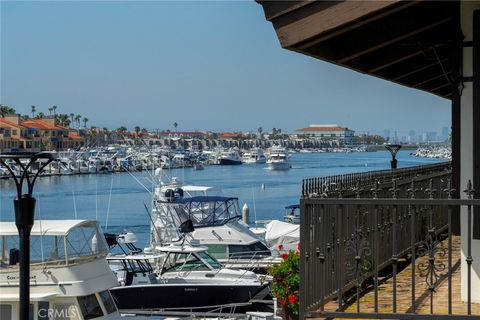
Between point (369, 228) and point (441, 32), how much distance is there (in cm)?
256

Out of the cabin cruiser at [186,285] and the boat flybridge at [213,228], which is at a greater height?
the boat flybridge at [213,228]

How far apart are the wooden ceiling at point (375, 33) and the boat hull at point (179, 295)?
1137 centimetres

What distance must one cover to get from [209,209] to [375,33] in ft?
93.9

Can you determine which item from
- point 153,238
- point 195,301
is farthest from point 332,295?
point 153,238

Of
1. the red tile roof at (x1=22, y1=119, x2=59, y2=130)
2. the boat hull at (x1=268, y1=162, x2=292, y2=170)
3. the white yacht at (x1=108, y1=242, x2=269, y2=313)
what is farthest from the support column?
the red tile roof at (x1=22, y1=119, x2=59, y2=130)

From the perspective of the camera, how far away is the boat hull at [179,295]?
2592 centimetres

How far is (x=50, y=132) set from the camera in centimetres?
18625

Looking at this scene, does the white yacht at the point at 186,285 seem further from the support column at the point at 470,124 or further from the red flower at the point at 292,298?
the support column at the point at 470,124

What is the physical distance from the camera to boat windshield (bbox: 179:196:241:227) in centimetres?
3700

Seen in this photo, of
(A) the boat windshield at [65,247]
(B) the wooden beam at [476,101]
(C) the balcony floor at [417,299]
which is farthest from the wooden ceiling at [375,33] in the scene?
(A) the boat windshield at [65,247]

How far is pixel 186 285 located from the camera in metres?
26.3

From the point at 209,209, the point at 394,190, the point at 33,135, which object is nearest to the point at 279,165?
the point at 33,135

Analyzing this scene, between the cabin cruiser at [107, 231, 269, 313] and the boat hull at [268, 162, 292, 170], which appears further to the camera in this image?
the boat hull at [268, 162, 292, 170]

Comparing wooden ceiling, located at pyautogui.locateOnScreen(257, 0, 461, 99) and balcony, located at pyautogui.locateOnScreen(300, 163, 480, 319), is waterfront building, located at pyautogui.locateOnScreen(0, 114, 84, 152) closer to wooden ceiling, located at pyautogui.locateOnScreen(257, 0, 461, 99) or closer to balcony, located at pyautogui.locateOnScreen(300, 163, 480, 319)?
wooden ceiling, located at pyautogui.locateOnScreen(257, 0, 461, 99)
